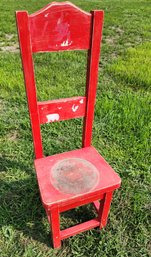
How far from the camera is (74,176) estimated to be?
1.68m

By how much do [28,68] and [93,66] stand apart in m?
0.42

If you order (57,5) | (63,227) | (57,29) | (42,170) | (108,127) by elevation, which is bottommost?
(63,227)

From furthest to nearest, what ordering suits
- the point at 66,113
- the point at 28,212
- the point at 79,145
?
the point at 79,145
the point at 28,212
the point at 66,113

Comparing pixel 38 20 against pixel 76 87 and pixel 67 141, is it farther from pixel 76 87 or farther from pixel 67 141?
pixel 76 87

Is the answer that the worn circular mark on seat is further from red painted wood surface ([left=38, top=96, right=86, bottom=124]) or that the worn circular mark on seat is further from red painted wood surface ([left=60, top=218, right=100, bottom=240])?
red painted wood surface ([left=60, top=218, right=100, bottom=240])

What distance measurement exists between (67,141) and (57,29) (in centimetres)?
152

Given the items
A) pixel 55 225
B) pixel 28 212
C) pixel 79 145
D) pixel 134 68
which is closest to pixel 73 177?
pixel 55 225

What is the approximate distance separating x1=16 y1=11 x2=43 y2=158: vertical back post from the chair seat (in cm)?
19

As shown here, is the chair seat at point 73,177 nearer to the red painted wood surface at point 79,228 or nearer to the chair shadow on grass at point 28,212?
the red painted wood surface at point 79,228

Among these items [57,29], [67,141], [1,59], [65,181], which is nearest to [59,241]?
[65,181]

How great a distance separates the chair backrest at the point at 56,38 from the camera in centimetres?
139

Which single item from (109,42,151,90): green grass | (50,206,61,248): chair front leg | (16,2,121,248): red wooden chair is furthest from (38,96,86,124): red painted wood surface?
(109,42,151,90): green grass

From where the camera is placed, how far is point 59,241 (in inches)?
72.3

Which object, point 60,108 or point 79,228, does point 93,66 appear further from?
point 79,228
